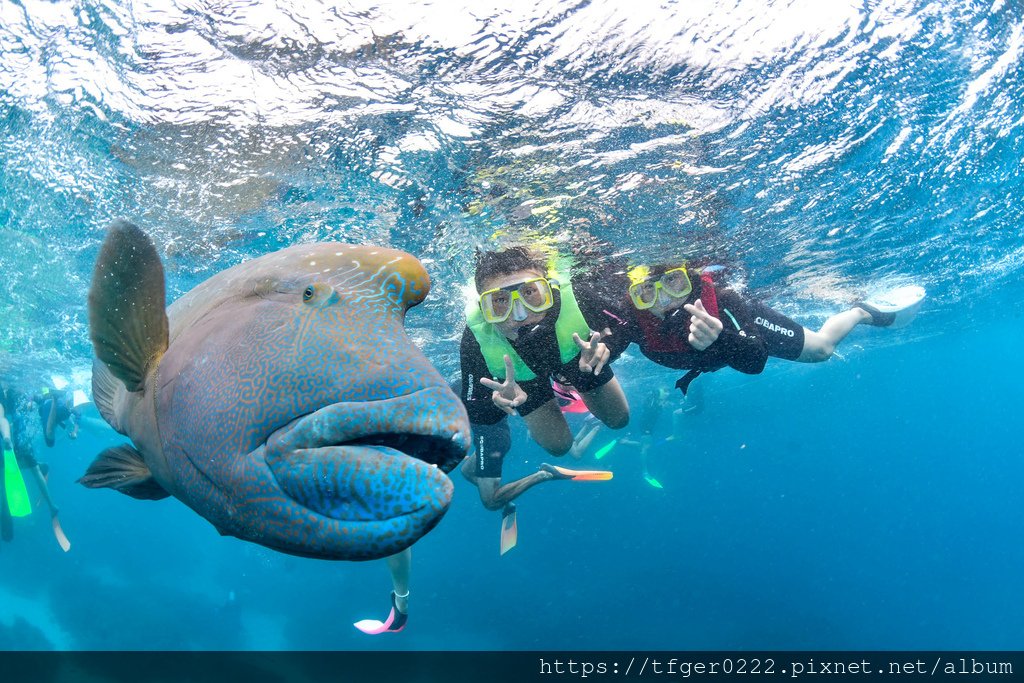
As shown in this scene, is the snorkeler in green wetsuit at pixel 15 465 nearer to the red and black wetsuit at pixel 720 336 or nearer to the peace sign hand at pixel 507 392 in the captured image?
the peace sign hand at pixel 507 392

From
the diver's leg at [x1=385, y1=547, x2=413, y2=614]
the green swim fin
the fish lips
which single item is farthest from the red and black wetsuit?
the green swim fin

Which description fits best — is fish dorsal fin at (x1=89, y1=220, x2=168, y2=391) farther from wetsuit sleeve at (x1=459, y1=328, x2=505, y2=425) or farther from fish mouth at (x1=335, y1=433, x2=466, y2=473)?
wetsuit sleeve at (x1=459, y1=328, x2=505, y2=425)

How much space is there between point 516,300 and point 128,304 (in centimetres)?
563

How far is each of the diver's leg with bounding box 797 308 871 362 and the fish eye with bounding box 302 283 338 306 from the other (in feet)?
31.8

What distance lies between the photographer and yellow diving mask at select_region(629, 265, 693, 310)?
8203 millimetres

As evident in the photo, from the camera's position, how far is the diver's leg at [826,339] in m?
9.60

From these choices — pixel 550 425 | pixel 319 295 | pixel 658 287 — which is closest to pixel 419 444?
pixel 319 295

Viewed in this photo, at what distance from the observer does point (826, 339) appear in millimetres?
9844

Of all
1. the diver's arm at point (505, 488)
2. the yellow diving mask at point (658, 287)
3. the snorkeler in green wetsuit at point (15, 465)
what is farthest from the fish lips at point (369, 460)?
the snorkeler in green wetsuit at point (15, 465)

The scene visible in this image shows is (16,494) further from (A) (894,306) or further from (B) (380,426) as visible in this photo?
(A) (894,306)

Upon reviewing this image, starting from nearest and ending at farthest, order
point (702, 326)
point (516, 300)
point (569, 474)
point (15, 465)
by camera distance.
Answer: point (702, 326) → point (516, 300) → point (15, 465) → point (569, 474)

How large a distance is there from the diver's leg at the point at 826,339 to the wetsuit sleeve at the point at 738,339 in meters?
1.70
